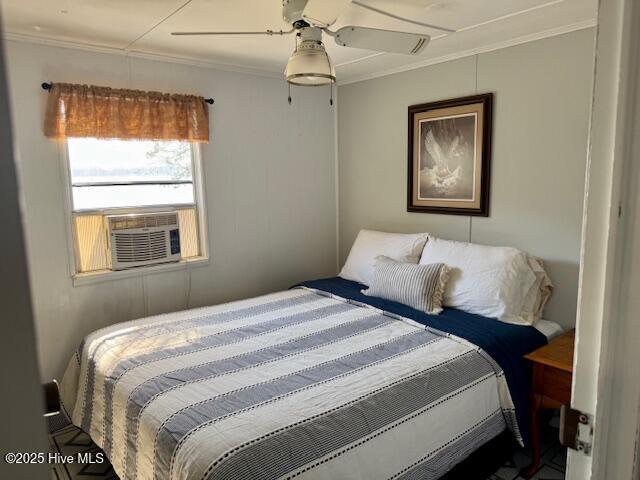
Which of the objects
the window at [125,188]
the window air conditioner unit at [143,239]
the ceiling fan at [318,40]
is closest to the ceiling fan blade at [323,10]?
the ceiling fan at [318,40]

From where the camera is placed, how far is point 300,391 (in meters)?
1.81

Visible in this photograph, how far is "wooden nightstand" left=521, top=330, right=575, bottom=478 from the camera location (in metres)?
2.09

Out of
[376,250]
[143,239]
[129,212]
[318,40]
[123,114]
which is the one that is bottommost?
[376,250]

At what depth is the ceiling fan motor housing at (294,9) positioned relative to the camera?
186 cm

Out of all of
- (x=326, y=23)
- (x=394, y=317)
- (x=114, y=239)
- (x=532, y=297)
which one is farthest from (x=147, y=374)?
(x=532, y=297)

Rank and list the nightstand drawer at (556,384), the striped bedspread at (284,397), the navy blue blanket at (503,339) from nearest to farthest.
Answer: the striped bedspread at (284,397) → the nightstand drawer at (556,384) → the navy blue blanket at (503,339)

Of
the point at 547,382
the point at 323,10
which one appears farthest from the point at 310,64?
the point at 547,382

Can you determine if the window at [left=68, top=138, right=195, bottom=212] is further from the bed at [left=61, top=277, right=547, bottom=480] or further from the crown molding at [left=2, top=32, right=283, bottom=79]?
the bed at [left=61, top=277, right=547, bottom=480]

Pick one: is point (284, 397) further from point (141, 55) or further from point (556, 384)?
point (141, 55)

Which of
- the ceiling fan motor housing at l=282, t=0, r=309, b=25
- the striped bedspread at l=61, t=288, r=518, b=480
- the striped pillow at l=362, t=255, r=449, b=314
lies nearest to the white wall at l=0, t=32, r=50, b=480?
the striped bedspread at l=61, t=288, r=518, b=480

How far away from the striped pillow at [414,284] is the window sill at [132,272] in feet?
4.42

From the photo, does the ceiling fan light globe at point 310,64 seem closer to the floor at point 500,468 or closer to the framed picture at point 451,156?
the framed picture at point 451,156

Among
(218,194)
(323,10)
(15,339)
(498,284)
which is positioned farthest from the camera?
(218,194)

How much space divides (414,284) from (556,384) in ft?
3.12
